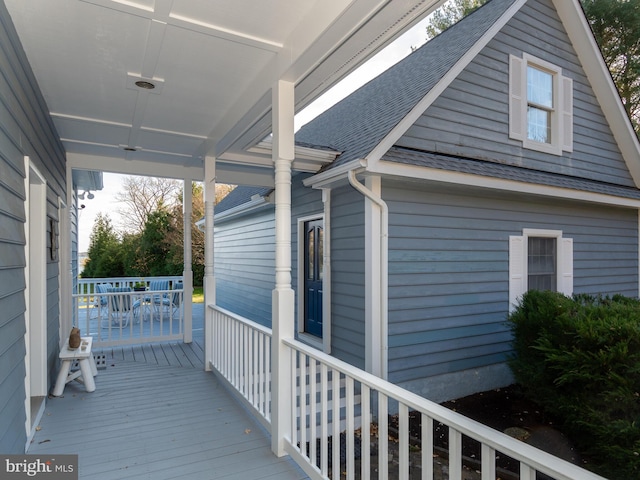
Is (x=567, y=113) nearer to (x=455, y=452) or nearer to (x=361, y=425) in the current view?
(x=361, y=425)

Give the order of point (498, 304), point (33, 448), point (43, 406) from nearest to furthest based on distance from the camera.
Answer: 1. point (33, 448)
2. point (43, 406)
3. point (498, 304)

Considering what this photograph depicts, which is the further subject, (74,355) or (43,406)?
(74,355)

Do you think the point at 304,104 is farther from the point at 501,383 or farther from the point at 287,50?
the point at 501,383

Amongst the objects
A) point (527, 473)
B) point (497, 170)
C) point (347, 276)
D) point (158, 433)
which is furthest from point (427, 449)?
point (497, 170)

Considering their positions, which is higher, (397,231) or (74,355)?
(397,231)

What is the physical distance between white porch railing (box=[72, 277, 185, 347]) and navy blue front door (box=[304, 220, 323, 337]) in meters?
2.03

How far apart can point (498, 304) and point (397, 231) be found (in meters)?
1.89

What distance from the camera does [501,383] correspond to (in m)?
5.00

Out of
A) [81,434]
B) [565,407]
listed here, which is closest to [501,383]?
[565,407]

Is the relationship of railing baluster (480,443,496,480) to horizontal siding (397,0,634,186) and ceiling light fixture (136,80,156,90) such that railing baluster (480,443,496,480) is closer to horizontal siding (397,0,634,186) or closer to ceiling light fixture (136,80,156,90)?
ceiling light fixture (136,80,156,90)

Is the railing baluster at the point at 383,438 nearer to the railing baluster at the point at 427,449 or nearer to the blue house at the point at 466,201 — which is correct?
the railing baluster at the point at 427,449

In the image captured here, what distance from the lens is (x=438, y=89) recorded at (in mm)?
4418

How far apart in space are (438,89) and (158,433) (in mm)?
4450

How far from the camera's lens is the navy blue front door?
211 inches
